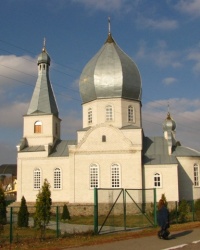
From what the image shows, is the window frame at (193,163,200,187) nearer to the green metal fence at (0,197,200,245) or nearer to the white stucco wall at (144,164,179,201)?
the white stucco wall at (144,164,179,201)

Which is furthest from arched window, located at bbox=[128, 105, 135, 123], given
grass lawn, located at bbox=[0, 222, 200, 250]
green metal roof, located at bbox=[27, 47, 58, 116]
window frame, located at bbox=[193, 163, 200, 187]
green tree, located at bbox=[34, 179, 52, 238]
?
green tree, located at bbox=[34, 179, 52, 238]

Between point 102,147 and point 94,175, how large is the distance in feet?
8.09

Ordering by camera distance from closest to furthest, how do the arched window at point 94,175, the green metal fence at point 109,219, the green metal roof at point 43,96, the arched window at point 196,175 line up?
the green metal fence at point 109,219
the arched window at point 94,175
the arched window at point 196,175
the green metal roof at point 43,96

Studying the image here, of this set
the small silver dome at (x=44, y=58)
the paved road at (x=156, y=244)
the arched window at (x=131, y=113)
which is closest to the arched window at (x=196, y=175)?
the arched window at (x=131, y=113)

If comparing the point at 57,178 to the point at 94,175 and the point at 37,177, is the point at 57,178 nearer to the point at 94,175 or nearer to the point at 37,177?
the point at 37,177

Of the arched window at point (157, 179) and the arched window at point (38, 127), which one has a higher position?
the arched window at point (38, 127)

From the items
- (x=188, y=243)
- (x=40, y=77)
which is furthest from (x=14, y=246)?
(x=40, y=77)

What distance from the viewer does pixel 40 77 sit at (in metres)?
38.0

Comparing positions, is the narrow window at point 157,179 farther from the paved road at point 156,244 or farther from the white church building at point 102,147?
the paved road at point 156,244

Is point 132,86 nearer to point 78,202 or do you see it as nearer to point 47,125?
point 47,125

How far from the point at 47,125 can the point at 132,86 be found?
8800 millimetres

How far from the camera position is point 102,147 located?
3250 cm

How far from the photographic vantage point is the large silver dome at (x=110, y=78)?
114 ft

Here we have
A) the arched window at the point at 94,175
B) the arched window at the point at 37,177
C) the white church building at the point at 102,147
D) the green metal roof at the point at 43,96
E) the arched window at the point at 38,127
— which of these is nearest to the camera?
the white church building at the point at 102,147
